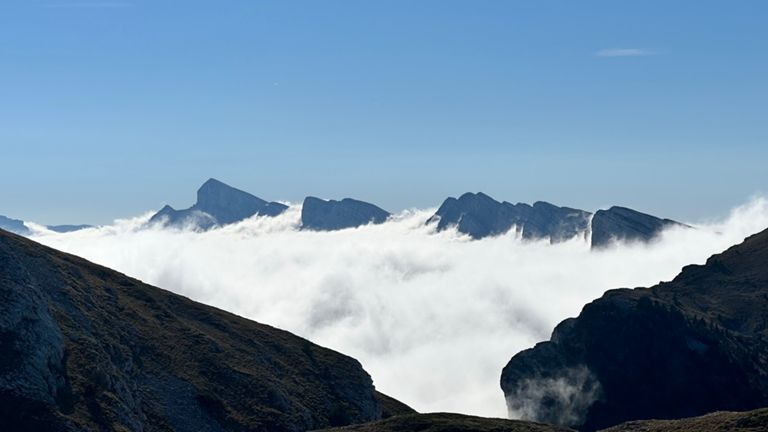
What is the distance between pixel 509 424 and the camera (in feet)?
617

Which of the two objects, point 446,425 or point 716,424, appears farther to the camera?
point 446,425

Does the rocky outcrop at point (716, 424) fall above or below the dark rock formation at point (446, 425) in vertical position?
above

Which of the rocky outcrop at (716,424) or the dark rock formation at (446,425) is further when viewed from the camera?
the dark rock formation at (446,425)

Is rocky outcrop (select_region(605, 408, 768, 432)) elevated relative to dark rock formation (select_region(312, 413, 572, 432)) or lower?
elevated

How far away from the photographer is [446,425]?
184 metres

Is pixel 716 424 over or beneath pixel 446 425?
over

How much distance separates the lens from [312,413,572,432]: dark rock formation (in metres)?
182

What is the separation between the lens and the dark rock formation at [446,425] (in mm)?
181875

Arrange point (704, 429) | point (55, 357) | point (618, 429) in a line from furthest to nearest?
1. point (55, 357)
2. point (618, 429)
3. point (704, 429)

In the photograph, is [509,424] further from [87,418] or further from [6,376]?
[6,376]

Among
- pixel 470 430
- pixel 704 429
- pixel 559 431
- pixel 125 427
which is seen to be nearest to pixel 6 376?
pixel 125 427

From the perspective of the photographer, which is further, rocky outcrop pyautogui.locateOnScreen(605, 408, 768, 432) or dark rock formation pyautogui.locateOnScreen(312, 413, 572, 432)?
dark rock formation pyautogui.locateOnScreen(312, 413, 572, 432)

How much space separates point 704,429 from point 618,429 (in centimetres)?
2405

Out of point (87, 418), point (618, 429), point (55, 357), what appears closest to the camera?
point (618, 429)
